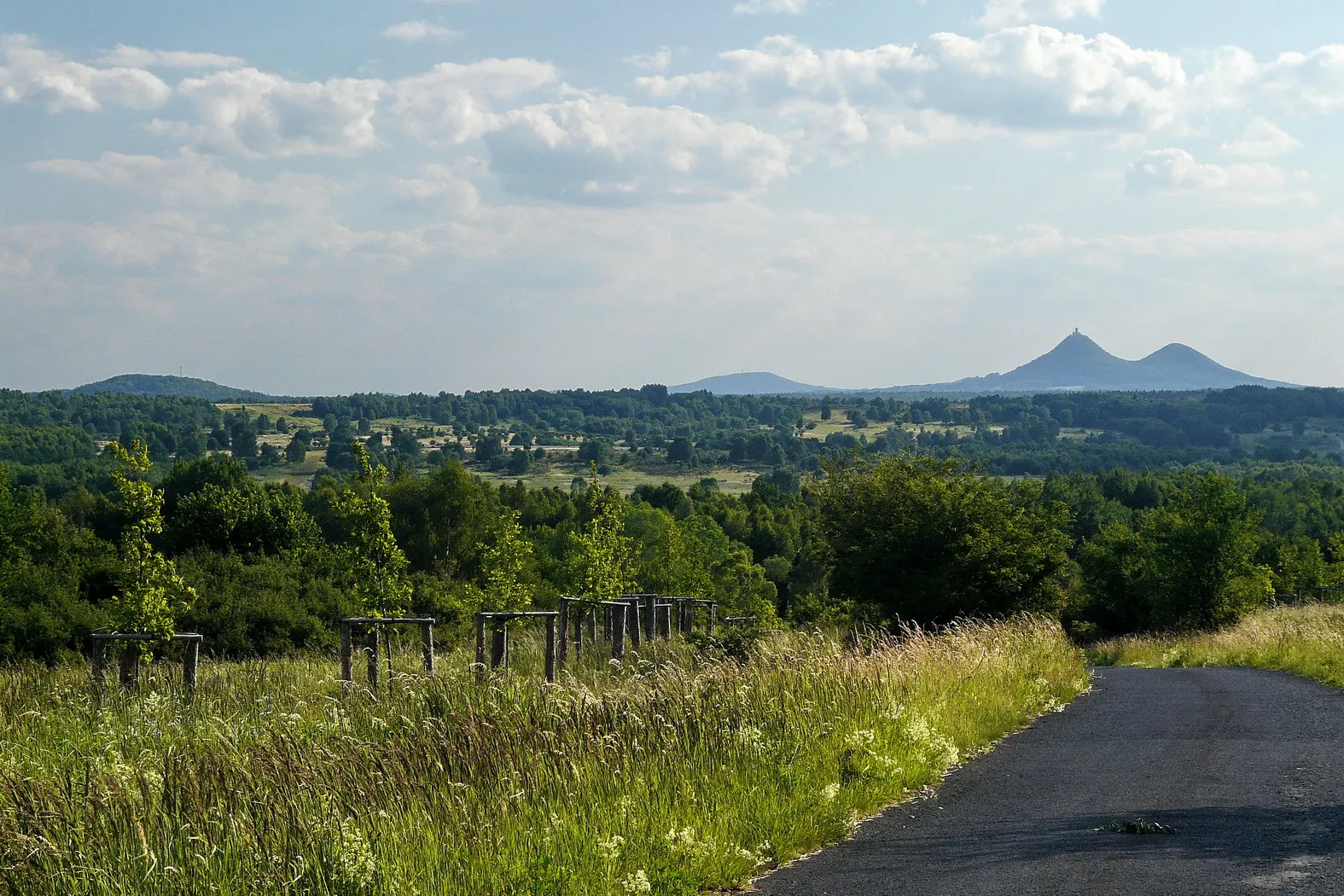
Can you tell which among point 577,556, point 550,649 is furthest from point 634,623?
point 577,556

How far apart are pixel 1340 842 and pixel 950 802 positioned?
309cm

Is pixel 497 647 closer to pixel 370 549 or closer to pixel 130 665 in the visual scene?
pixel 370 549

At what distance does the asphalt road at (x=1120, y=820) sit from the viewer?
768 cm

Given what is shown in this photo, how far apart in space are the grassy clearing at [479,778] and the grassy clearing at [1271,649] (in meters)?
11.8

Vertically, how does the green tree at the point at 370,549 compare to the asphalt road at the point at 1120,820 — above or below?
above

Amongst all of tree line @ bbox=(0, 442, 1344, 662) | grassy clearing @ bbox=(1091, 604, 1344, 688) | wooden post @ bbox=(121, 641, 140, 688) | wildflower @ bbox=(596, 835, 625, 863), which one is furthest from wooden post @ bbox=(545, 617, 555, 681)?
grassy clearing @ bbox=(1091, 604, 1344, 688)

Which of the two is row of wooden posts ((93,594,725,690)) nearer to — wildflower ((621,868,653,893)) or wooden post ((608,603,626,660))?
wooden post ((608,603,626,660))

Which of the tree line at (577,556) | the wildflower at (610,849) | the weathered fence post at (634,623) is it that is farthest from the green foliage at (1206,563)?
the wildflower at (610,849)

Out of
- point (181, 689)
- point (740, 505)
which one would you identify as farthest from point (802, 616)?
point (740, 505)

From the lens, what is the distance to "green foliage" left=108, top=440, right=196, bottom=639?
56.4 feet

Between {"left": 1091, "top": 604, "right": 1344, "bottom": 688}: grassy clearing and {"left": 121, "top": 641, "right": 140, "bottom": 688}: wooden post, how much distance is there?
19.5m

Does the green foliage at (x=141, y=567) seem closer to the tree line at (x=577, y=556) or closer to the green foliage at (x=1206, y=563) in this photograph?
the tree line at (x=577, y=556)

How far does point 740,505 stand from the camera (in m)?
135

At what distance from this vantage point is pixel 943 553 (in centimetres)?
3158
